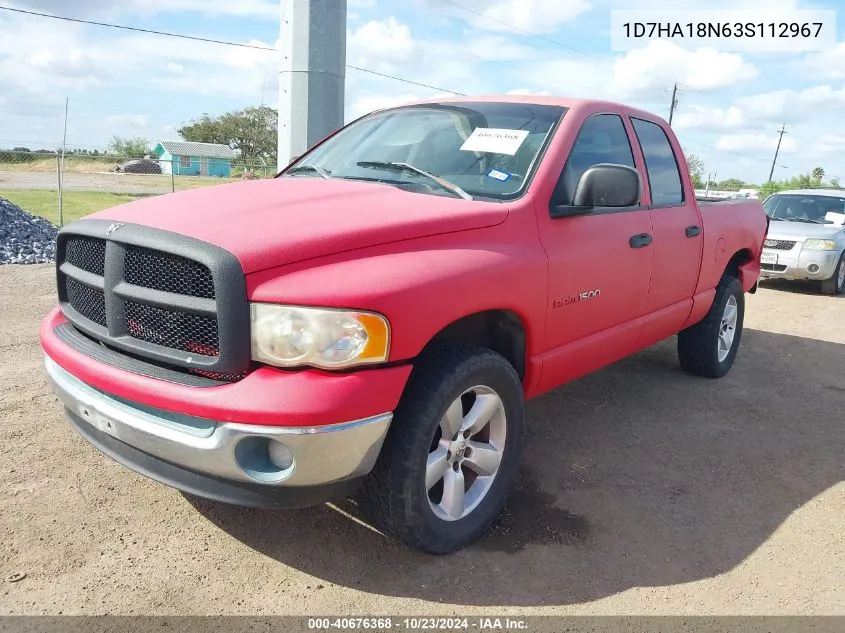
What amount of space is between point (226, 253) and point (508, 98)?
2.17m

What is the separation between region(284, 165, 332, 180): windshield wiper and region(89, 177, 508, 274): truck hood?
32 centimetres

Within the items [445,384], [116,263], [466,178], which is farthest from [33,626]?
[466,178]

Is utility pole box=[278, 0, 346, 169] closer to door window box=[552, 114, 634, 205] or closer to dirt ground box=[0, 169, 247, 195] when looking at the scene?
door window box=[552, 114, 634, 205]

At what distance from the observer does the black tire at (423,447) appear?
2523 millimetres

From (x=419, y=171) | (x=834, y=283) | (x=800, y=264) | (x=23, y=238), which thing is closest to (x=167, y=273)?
(x=419, y=171)

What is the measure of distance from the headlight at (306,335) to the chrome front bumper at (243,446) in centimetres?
23

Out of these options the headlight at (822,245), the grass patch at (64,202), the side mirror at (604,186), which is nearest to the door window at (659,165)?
the side mirror at (604,186)

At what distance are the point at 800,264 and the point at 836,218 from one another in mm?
1338

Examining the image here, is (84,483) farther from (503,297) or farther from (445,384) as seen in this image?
(503,297)

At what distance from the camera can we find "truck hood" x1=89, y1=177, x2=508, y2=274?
2.42 meters

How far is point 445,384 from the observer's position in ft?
8.44

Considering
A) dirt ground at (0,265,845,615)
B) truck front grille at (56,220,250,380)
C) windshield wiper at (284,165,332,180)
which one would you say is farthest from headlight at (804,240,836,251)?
truck front grille at (56,220,250,380)

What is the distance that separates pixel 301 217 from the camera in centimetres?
268

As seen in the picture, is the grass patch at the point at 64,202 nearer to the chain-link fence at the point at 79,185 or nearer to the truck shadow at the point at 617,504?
the chain-link fence at the point at 79,185
